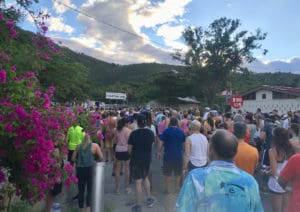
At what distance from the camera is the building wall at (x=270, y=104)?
38.9m

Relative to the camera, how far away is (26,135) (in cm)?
404

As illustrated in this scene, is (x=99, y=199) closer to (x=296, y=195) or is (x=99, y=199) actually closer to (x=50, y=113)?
(x=50, y=113)

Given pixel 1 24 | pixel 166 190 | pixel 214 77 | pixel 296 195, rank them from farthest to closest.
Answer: pixel 214 77 → pixel 166 190 → pixel 1 24 → pixel 296 195

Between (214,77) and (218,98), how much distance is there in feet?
21.7

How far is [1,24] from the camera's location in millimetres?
6117

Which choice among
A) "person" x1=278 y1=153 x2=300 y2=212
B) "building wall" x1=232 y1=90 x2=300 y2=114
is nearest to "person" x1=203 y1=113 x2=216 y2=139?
"person" x1=278 y1=153 x2=300 y2=212

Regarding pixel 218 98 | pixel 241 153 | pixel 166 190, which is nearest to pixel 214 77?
pixel 218 98

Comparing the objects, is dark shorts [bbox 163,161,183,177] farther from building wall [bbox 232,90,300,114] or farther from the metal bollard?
building wall [bbox 232,90,300,114]

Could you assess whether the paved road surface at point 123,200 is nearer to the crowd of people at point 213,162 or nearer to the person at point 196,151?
the crowd of people at point 213,162

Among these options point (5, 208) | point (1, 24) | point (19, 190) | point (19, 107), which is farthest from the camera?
point (1, 24)

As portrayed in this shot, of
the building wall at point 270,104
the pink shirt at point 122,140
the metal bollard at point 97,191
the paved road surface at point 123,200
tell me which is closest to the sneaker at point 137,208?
the paved road surface at point 123,200

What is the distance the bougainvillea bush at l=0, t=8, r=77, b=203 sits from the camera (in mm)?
3984

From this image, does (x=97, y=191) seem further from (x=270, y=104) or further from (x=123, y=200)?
(x=270, y=104)

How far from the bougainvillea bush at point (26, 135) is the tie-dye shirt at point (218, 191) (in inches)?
86.2
